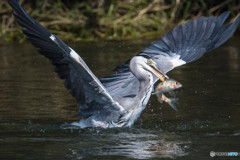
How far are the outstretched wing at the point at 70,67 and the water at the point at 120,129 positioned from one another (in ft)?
0.95

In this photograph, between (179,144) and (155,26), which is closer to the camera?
(179,144)

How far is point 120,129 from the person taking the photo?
20.5 ft

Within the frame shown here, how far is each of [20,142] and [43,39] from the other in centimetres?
102

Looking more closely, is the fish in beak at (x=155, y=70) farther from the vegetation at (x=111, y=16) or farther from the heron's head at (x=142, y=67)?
the vegetation at (x=111, y=16)

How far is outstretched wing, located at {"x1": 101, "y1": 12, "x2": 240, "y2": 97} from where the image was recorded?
6945 mm

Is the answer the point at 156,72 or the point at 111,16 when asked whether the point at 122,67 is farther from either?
the point at 111,16

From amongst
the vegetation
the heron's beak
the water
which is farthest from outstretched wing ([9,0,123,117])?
the vegetation

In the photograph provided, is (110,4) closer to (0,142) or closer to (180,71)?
(180,71)

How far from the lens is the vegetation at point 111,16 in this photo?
12562 millimetres

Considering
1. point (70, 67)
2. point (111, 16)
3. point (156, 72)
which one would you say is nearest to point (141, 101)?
point (156, 72)

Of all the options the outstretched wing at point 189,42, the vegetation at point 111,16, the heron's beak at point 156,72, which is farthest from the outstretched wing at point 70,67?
the vegetation at point 111,16

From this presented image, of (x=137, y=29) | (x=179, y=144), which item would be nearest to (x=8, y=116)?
(x=179, y=144)

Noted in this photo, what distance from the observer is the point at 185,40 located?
7285 millimetres

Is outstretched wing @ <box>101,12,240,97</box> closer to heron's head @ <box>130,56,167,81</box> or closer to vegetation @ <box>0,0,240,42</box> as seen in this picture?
heron's head @ <box>130,56,167,81</box>
